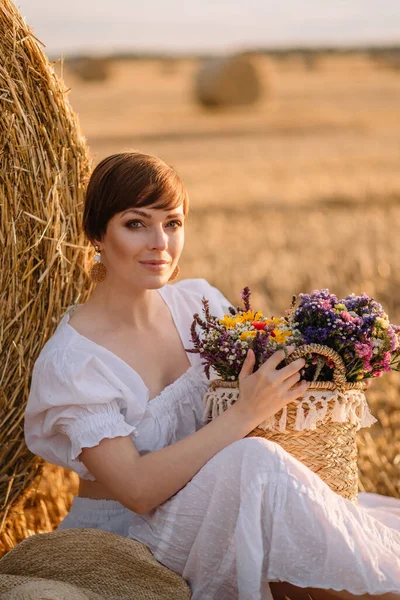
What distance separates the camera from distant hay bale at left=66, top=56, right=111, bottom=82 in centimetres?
2447

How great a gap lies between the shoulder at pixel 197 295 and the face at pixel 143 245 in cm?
37

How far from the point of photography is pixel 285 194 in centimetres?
878

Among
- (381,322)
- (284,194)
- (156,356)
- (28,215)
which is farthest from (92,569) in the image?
(284,194)

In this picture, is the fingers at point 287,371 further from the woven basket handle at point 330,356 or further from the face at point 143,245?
the face at point 143,245

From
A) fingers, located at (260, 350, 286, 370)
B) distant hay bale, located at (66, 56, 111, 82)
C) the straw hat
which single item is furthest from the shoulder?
distant hay bale, located at (66, 56, 111, 82)

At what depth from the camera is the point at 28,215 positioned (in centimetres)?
273

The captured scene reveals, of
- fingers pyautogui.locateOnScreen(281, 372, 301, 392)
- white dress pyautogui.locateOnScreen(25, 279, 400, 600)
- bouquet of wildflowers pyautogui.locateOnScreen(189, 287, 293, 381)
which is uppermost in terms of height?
bouquet of wildflowers pyautogui.locateOnScreen(189, 287, 293, 381)

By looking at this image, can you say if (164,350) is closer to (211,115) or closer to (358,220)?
(358,220)

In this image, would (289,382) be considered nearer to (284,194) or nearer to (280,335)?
(280,335)

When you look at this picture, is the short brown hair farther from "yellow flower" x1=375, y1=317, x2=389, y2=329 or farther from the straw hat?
the straw hat

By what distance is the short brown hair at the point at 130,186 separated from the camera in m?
2.29

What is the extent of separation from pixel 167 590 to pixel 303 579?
1.09 ft

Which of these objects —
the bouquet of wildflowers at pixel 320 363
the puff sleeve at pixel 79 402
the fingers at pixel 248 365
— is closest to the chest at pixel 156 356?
the puff sleeve at pixel 79 402

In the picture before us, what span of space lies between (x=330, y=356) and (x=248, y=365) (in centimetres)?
19
